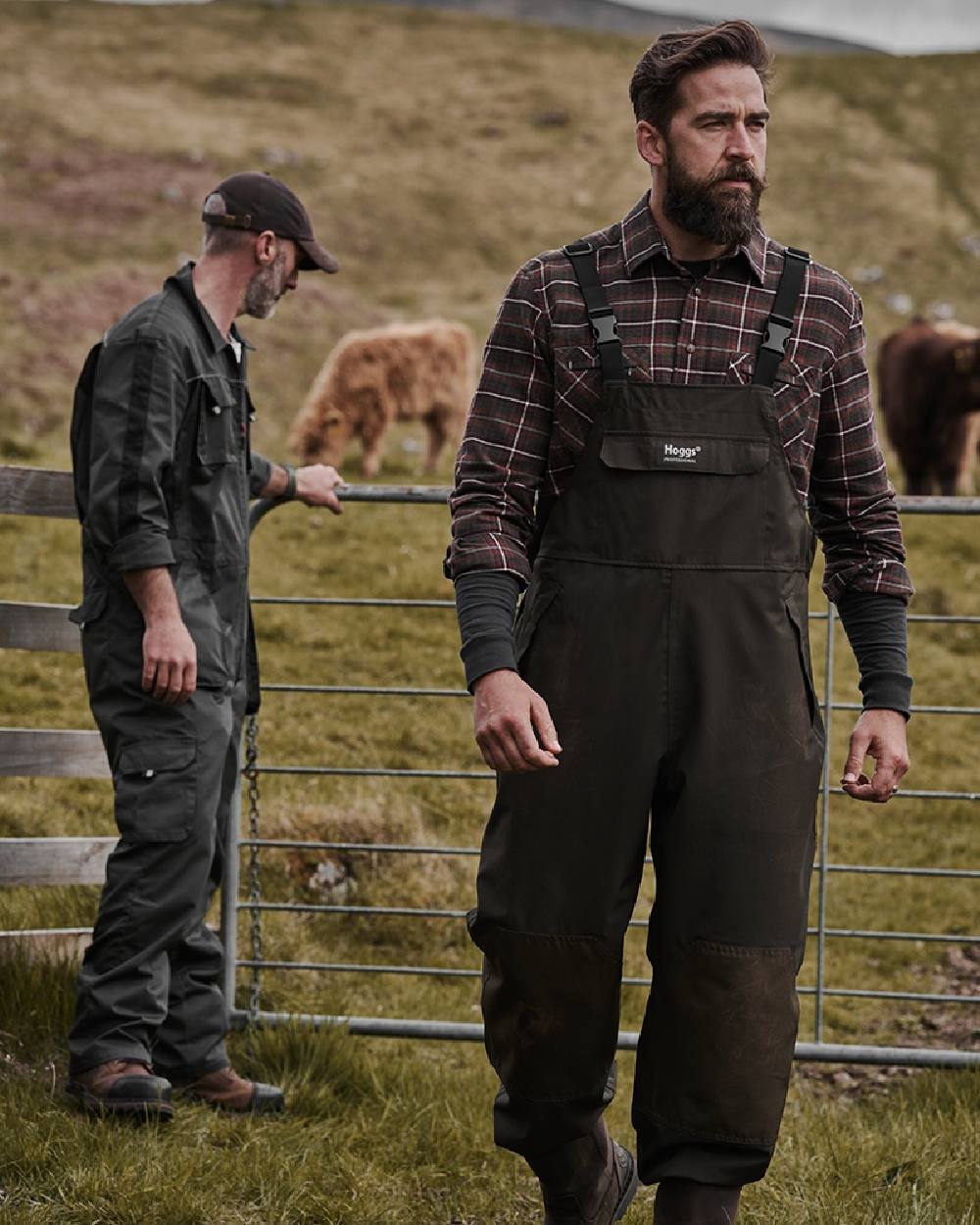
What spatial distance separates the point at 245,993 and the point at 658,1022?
2.46 meters

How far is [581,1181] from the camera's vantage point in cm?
336

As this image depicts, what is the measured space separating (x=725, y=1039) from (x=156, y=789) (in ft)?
5.64

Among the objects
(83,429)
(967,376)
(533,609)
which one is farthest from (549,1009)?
(967,376)

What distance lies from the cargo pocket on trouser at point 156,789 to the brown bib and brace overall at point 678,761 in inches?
49.1

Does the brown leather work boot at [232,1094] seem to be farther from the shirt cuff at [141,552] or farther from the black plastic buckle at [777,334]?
the black plastic buckle at [777,334]

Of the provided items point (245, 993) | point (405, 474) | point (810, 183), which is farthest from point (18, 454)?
point (810, 183)

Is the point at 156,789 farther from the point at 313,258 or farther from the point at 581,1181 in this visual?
the point at 313,258

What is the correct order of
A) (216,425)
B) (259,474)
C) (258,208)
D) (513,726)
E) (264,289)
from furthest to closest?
(259,474), (264,289), (258,208), (216,425), (513,726)

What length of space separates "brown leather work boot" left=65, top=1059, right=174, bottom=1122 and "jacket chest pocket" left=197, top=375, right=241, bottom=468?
61.9 inches

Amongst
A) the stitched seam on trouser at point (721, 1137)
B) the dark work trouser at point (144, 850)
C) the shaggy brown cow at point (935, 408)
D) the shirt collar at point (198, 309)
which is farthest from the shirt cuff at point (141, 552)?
the shaggy brown cow at point (935, 408)

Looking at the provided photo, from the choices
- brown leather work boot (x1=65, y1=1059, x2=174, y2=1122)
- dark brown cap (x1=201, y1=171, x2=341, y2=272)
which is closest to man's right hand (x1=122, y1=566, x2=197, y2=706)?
brown leather work boot (x1=65, y1=1059, x2=174, y2=1122)

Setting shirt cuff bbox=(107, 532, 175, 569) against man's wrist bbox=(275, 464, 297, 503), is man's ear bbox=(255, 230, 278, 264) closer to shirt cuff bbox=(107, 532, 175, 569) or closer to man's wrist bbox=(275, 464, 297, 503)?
man's wrist bbox=(275, 464, 297, 503)

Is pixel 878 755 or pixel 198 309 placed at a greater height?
pixel 198 309

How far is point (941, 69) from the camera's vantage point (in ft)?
182
